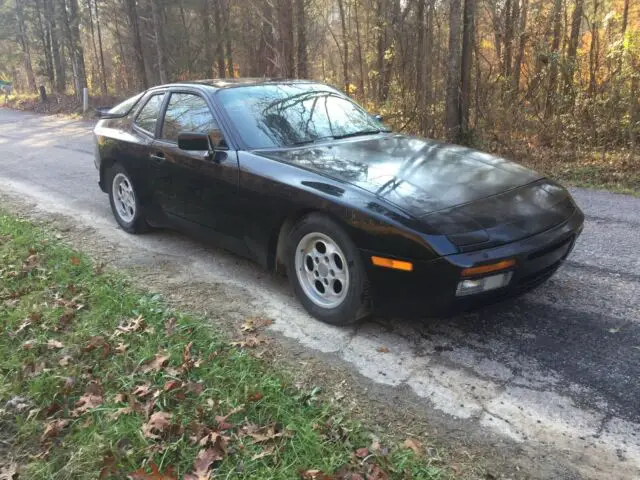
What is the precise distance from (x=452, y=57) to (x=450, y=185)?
6.79m

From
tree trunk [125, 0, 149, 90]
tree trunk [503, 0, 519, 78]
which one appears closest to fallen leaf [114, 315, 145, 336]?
tree trunk [503, 0, 519, 78]

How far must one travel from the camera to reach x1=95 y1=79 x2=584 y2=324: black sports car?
290cm

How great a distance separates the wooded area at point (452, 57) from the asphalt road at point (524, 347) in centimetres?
438

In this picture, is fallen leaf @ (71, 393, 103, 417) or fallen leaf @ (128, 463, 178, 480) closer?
fallen leaf @ (128, 463, 178, 480)

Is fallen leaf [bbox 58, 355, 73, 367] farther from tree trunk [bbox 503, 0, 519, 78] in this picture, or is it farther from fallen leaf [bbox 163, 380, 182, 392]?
tree trunk [bbox 503, 0, 519, 78]

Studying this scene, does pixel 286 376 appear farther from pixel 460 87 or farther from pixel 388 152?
pixel 460 87

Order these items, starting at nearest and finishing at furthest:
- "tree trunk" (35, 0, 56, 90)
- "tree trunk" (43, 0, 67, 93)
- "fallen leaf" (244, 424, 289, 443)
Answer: "fallen leaf" (244, 424, 289, 443) → "tree trunk" (43, 0, 67, 93) → "tree trunk" (35, 0, 56, 90)

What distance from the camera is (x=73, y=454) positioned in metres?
2.38

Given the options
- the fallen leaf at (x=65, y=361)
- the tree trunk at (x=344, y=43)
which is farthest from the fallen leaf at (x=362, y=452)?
the tree trunk at (x=344, y=43)

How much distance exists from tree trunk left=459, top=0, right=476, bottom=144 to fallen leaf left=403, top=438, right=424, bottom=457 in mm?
7913

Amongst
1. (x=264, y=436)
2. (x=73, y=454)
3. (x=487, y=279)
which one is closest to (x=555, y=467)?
(x=487, y=279)

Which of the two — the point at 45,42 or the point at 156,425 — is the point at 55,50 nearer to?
the point at 45,42

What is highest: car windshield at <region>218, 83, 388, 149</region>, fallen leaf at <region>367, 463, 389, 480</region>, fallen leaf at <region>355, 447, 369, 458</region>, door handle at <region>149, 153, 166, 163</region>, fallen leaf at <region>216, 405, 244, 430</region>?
car windshield at <region>218, 83, 388, 149</region>

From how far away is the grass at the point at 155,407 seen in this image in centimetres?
226
